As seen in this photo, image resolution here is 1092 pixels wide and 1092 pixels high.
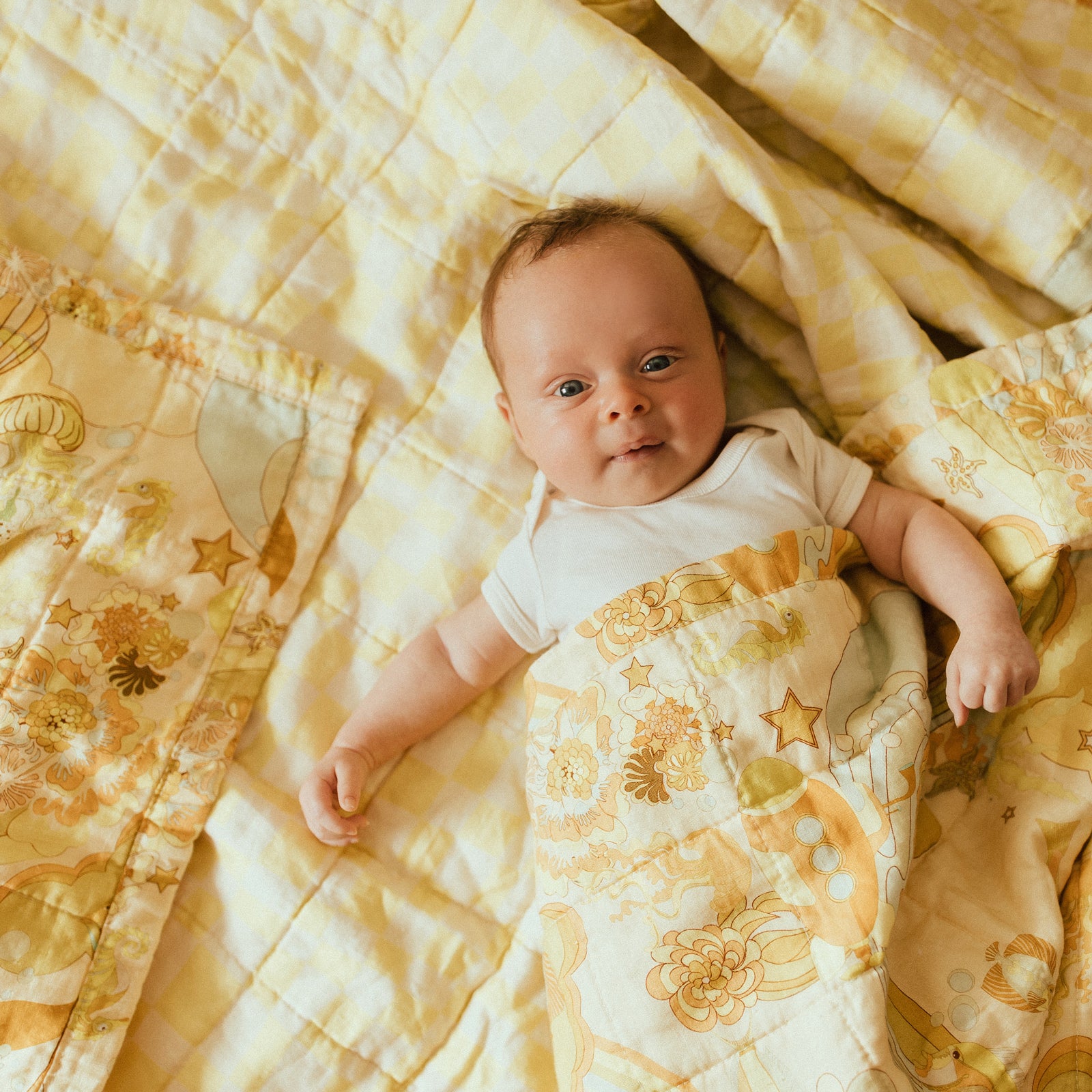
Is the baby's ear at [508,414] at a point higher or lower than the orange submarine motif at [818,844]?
higher

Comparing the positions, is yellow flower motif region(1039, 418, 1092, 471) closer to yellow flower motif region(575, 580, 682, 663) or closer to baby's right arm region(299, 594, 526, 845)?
yellow flower motif region(575, 580, 682, 663)

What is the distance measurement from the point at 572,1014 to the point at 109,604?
2.23 feet

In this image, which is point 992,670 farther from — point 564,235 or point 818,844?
point 564,235

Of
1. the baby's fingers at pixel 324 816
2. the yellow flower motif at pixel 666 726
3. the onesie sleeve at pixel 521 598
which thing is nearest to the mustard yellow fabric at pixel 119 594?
the baby's fingers at pixel 324 816

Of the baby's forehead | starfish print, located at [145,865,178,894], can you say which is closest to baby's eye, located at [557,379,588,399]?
the baby's forehead

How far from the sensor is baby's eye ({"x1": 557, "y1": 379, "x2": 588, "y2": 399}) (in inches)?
41.2

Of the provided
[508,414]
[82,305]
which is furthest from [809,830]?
[82,305]

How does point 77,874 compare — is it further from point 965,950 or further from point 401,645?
point 965,950

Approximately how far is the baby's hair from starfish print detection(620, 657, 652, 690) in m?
0.41

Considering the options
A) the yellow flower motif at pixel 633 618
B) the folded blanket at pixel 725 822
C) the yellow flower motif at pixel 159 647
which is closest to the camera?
the folded blanket at pixel 725 822

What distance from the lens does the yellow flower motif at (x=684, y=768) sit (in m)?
0.91

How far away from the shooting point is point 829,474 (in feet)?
3.58

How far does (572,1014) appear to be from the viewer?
0.90m

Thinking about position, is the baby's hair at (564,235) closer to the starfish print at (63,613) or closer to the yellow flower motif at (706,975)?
the starfish print at (63,613)
